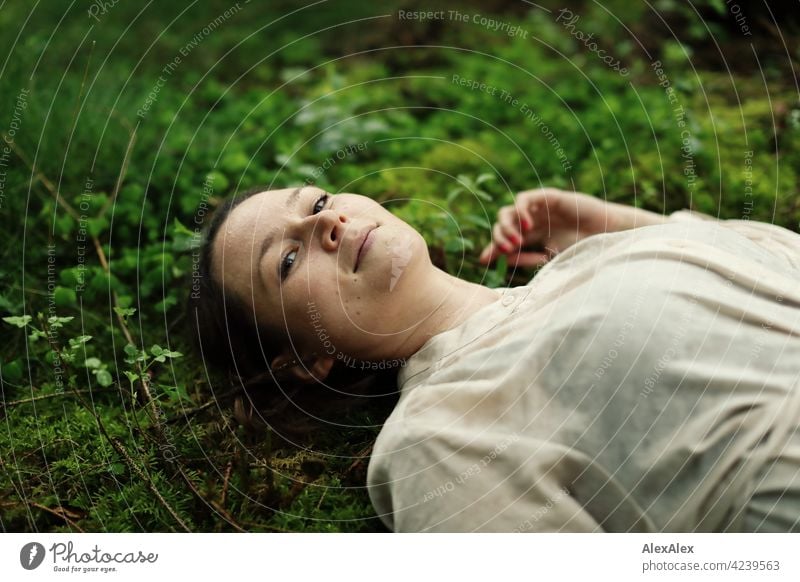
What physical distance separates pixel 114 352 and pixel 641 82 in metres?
1.81

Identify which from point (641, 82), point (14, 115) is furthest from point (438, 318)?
point (641, 82)

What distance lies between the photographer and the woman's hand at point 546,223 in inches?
68.4

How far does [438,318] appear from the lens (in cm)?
141

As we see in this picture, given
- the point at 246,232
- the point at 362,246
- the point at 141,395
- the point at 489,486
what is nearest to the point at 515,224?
the point at 362,246

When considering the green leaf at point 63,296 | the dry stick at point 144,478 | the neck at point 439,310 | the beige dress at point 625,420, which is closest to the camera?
the beige dress at point 625,420

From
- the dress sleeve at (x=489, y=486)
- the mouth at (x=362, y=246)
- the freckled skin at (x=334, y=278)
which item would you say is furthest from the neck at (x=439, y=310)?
the dress sleeve at (x=489, y=486)

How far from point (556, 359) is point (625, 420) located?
14 cm

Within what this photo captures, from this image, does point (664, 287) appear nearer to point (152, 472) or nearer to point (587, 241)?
point (587, 241)

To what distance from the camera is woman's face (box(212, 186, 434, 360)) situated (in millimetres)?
1325

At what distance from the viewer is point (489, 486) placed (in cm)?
116

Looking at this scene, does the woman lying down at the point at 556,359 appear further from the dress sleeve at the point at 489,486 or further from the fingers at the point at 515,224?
the fingers at the point at 515,224
